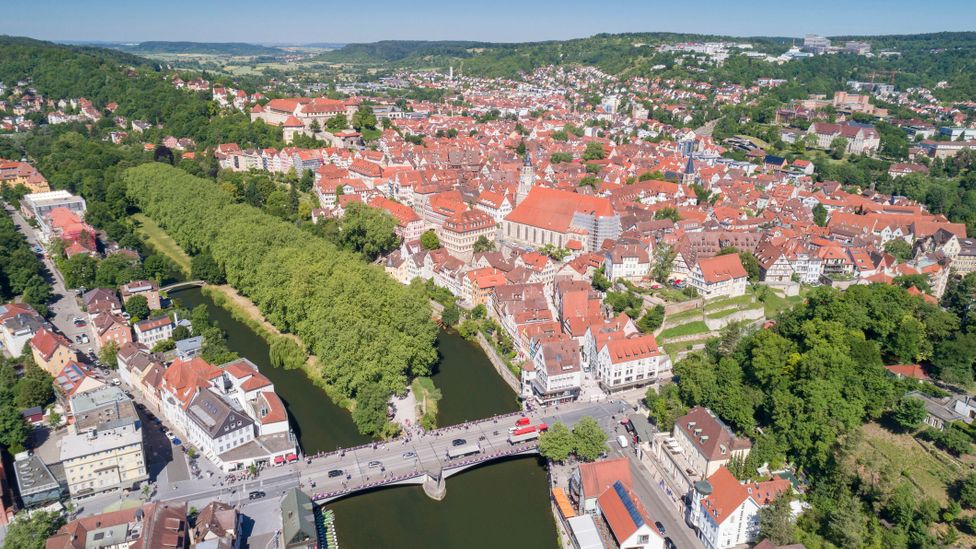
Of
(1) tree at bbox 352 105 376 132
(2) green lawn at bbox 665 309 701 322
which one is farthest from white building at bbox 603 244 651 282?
(1) tree at bbox 352 105 376 132

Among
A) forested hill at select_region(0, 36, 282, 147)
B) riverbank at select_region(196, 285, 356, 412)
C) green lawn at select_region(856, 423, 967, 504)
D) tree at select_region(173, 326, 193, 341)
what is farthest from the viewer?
forested hill at select_region(0, 36, 282, 147)

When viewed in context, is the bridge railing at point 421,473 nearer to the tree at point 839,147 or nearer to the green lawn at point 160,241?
the green lawn at point 160,241

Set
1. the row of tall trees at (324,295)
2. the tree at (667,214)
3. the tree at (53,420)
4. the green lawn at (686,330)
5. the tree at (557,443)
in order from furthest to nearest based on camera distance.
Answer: the tree at (667,214), the green lawn at (686,330), the row of tall trees at (324,295), the tree at (53,420), the tree at (557,443)

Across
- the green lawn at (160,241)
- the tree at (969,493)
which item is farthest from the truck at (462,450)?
the green lawn at (160,241)

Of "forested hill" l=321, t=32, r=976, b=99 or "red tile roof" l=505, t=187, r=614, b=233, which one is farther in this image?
"forested hill" l=321, t=32, r=976, b=99

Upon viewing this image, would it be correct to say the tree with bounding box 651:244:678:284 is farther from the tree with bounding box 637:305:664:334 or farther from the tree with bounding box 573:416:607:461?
the tree with bounding box 573:416:607:461

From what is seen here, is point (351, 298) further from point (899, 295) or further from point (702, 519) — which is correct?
point (899, 295)

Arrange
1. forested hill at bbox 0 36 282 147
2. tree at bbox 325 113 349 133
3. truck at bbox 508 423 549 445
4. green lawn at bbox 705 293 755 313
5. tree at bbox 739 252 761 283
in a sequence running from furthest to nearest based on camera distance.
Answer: tree at bbox 325 113 349 133 < forested hill at bbox 0 36 282 147 < tree at bbox 739 252 761 283 < green lawn at bbox 705 293 755 313 < truck at bbox 508 423 549 445
